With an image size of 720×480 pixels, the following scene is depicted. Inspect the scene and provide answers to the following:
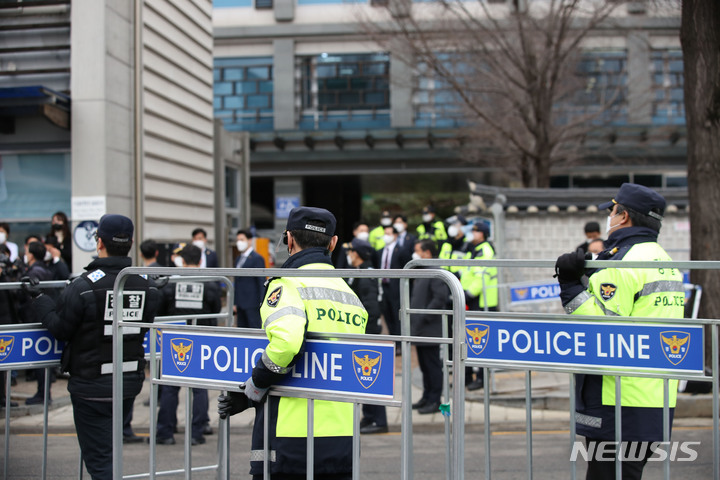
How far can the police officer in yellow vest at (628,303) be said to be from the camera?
12.3ft

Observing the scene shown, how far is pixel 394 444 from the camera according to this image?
7.46 metres

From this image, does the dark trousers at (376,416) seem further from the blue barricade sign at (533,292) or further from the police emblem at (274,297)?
the police emblem at (274,297)

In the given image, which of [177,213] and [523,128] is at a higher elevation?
[523,128]

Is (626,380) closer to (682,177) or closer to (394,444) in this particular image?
(394,444)

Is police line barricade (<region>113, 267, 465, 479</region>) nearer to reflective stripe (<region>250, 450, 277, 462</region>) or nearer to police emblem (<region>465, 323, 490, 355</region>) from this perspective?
reflective stripe (<region>250, 450, 277, 462</region>)

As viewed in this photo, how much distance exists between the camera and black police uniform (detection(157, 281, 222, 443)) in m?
7.50

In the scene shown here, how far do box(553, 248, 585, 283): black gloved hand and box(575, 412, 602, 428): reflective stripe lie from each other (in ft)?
2.40

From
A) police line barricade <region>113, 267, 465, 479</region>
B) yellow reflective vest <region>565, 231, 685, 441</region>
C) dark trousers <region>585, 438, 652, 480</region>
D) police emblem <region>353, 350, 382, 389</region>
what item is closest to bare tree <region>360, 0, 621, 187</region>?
yellow reflective vest <region>565, 231, 685, 441</region>

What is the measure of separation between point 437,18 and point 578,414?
14276 millimetres

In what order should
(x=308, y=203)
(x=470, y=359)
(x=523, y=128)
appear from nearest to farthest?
(x=470, y=359) → (x=523, y=128) → (x=308, y=203)

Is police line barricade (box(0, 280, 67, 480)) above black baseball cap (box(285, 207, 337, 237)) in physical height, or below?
below

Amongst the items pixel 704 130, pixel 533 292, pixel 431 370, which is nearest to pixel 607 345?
pixel 431 370

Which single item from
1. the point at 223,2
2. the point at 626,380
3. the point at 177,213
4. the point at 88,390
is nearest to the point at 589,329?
the point at 626,380

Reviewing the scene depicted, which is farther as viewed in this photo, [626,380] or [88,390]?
[88,390]
